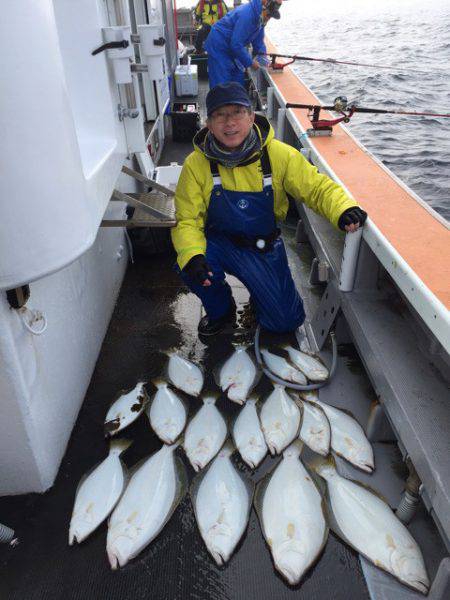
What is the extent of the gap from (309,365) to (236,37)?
17.5ft

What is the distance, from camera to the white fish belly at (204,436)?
7.61ft

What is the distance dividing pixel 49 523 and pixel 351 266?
2049mm

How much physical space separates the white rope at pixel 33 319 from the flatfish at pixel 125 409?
795mm

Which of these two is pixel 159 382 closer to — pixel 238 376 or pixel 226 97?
pixel 238 376

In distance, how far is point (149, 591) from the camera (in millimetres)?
1801

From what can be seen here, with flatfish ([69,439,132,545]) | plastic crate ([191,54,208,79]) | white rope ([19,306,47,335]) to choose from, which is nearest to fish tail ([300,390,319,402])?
flatfish ([69,439,132,545])

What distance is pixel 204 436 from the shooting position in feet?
7.98

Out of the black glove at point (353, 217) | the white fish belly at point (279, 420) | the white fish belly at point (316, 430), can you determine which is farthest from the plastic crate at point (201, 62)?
the white fish belly at point (316, 430)

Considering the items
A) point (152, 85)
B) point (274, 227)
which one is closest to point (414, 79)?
point (152, 85)

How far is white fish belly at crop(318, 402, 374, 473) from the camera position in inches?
90.0

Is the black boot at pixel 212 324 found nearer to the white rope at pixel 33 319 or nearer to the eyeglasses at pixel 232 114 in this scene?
the eyeglasses at pixel 232 114

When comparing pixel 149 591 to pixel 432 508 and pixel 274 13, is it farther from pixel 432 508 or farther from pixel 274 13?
pixel 274 13

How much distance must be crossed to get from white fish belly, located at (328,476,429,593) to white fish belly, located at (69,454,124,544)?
102cm


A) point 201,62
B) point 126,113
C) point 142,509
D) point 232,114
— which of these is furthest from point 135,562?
point 201,62
